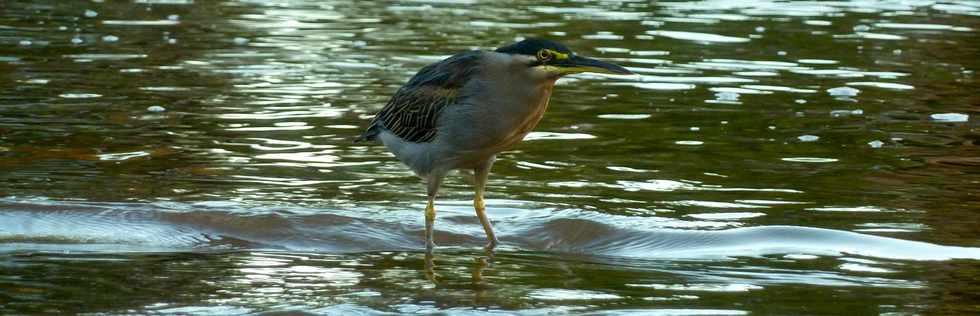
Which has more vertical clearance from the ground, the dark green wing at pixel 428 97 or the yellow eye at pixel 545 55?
the yellow eye at pixel 545 55

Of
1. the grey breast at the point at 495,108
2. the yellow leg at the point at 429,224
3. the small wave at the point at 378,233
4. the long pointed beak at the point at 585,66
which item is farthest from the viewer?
the yellow leg at the point at 429,224

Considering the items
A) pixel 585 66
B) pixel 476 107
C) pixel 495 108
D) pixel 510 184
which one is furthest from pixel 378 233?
pixel 585 66

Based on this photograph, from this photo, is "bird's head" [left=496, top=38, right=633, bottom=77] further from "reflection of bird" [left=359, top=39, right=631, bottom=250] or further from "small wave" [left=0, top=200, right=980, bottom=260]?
"small wave" [left=0, top=200, right=980, bottom=260]

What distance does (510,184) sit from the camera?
33.9 ft

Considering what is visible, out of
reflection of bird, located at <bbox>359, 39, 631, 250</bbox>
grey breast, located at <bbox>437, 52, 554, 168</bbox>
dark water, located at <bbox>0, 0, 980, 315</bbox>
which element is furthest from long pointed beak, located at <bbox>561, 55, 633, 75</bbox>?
dark water, located at <bbox>0, 0, 980, 315</bbox>

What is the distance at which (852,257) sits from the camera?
8.08 meters

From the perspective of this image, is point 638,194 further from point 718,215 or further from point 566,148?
point 566,148

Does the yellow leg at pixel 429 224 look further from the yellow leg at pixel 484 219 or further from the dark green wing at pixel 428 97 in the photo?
the dark green wing at pixel 428 97

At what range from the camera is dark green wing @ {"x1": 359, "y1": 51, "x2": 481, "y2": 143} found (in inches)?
330

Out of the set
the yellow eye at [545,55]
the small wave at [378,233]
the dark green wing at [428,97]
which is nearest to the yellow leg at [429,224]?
the small wave at [378,233]

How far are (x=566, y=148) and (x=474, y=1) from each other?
12.9 metres

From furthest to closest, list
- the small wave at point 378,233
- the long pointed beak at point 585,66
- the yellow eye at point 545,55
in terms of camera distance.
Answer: the small wave at point 378,233 < the yellow eye at point 545,55 < the long pointed beak at point 585,66

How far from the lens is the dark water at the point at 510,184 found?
730 cm

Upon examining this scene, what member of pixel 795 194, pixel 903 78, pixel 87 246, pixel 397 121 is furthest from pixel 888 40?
pixel 87 246
